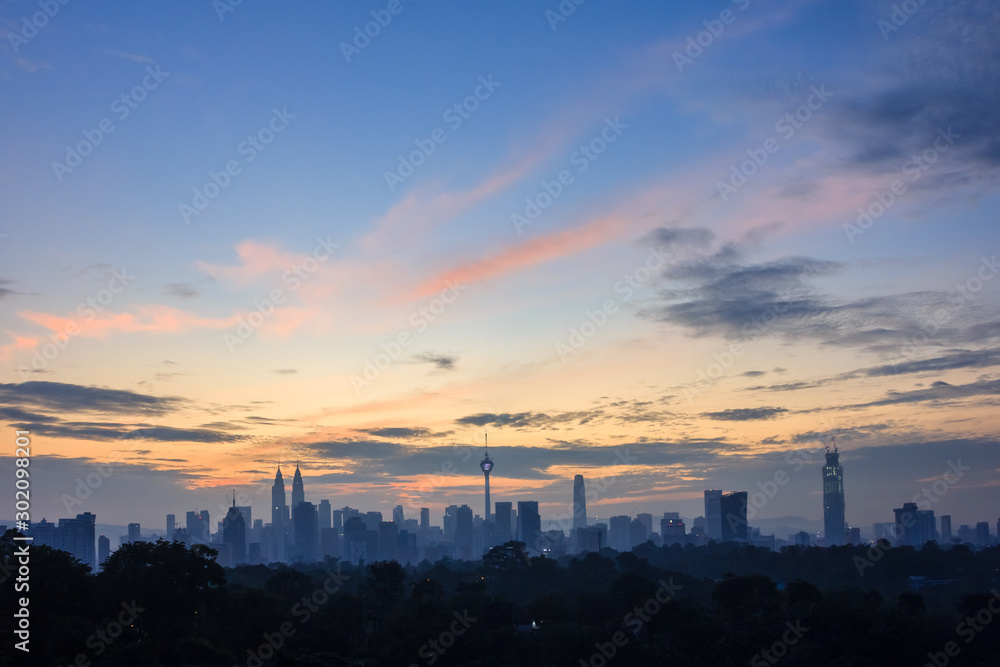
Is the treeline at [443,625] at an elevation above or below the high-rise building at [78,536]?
above

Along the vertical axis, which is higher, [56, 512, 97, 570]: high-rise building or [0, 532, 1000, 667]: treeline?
[0, 532, 1000, 667]: treeline

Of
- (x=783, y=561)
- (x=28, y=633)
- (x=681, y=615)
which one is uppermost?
(x=28, y=633)

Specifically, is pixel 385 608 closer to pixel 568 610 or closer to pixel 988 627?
pixel 568 610

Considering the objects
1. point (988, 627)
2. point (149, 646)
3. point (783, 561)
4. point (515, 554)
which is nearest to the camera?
point (149, 646)

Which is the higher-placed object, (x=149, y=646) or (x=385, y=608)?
(x=149, y=646)

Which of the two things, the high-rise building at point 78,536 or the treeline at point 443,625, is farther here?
the high-rise building at point 78,536

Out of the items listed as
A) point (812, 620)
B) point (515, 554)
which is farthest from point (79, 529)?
point (812, 620)

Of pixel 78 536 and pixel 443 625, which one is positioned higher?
pixel 443 625

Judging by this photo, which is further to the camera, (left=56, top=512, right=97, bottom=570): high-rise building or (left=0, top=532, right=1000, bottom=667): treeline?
(left=56, top=512, right=97, bottom=570): high-rise building

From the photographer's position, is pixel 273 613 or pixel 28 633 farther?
pixel 273 613

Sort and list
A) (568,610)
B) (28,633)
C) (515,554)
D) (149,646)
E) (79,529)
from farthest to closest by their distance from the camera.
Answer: (79,529), (515,554), (568,610), (149,646), (28,633)

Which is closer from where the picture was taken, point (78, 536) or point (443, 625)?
point (443, 625)
